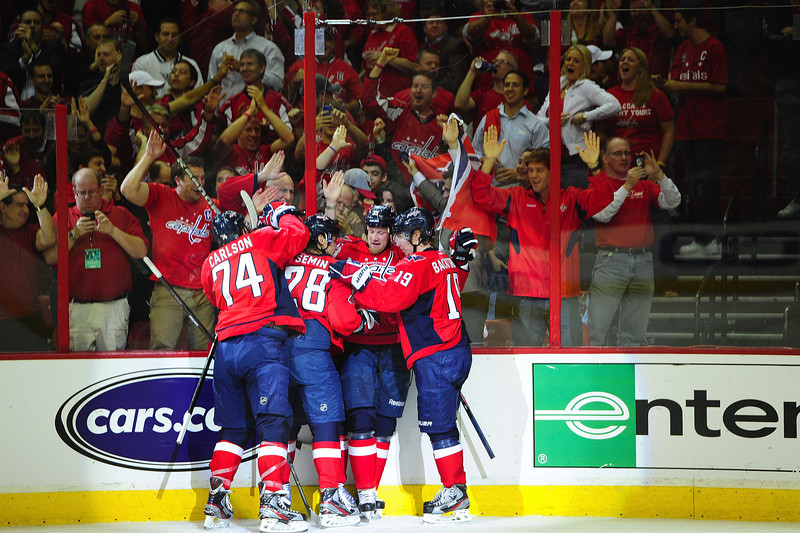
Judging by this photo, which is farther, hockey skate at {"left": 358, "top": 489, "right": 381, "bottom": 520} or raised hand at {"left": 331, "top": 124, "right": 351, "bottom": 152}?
raised hand at {"left": 331, "top": 124, "right": 351, "bottom": 152}

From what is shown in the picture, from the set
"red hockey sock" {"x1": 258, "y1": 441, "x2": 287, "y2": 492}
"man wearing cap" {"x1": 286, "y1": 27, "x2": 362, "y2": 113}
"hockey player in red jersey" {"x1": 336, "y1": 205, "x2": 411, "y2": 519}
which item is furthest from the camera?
"man wearing cap" {"x1": 286, "y1": 27, "x2": 362, "y2": 113}

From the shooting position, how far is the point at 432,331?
3.53m

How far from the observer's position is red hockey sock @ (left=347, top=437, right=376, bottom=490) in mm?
3588

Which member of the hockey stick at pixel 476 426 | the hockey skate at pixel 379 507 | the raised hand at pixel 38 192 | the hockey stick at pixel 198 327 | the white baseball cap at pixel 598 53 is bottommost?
the hockey skate at pixel 379 507

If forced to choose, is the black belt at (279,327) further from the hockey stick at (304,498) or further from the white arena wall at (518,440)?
the hockey stick at (304,498)

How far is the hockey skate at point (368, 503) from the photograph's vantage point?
3.58 metres

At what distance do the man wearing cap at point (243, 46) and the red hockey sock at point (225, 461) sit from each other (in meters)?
1.65

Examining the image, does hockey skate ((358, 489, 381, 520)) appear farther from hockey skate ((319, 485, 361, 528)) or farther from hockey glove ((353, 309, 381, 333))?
hockey glove ((353, 309, 381, 333))

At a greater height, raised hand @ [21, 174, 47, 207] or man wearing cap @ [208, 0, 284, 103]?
man wearing cap @ [208, 0, 284, 103]

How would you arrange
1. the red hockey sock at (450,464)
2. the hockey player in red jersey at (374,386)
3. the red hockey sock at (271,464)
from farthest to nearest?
the hockey player in red jersey at (374,386) < the red hockey sock at (450,464) < the red hockey sock at (271,464)

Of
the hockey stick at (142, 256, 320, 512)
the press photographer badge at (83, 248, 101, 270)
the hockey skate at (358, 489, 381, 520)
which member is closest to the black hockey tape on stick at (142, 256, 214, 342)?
the hockey stick at (142, 256, 320, 512)

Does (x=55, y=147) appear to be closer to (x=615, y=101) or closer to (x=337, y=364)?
(x=337, y=364)

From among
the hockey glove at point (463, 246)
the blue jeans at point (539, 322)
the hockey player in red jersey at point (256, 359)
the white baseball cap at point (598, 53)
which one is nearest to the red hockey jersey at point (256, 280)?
the hockey player in red jersey at point (256, 359)

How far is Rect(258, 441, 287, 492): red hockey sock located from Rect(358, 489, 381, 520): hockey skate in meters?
0.39
